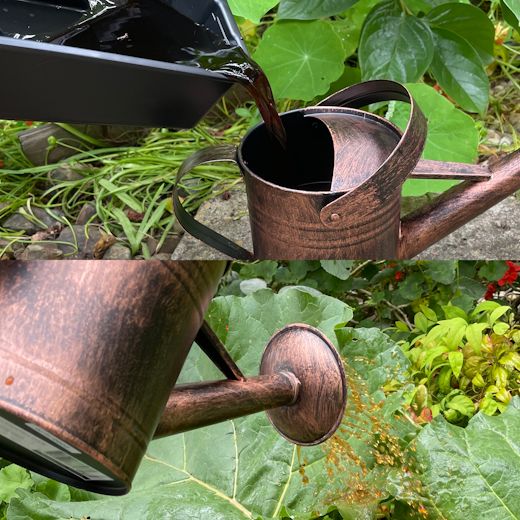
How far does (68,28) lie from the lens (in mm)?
526

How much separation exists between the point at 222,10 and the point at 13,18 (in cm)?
28

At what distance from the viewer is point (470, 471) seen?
0.50m

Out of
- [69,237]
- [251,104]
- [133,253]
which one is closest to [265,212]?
[133,253]

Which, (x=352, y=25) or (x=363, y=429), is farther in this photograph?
(x=352, y=25)

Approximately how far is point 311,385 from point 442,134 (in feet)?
2.21

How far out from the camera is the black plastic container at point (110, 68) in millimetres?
343

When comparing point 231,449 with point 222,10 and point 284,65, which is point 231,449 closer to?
point 222,10

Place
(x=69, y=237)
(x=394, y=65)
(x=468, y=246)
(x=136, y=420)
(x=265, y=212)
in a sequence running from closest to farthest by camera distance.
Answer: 1. (x=136, y=420)
2. (x=265, y=212)
3. (x=394, y=65)
4. (x=468, y=246)
5. (x=69, y=237)

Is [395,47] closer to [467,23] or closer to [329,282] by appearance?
[467,23]

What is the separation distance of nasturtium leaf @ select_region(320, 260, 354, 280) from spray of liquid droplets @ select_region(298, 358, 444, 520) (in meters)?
0.14

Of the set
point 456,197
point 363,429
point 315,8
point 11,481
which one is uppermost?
point 315,8

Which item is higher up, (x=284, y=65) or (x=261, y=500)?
(x=284, y=65)

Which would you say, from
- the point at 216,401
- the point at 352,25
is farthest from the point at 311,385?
the point at 352,25

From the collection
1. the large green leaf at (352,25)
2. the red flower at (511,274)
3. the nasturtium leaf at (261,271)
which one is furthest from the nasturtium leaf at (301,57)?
the red flower at (511,274)
